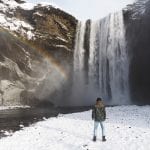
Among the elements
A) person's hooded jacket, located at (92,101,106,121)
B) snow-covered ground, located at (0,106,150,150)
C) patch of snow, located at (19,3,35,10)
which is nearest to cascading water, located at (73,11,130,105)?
patch of snow, located at (19,3,35,10)

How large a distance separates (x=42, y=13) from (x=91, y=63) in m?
14.1

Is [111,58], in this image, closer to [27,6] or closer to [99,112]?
[27,6]

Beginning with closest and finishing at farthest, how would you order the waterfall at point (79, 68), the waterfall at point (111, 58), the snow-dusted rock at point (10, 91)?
the snow-dusted rock at point (10, 91) → the waterfall at point (111, 58) → the waterfall at point (79, 68)

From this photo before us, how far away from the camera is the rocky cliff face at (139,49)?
5884 centimetres

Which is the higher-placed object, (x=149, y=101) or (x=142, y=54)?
(x=142, y=54)

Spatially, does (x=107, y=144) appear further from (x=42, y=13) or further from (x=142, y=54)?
(x=42, y=13)

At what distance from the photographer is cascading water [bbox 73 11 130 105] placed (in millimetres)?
63312

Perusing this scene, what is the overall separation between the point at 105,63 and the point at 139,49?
8098 mm

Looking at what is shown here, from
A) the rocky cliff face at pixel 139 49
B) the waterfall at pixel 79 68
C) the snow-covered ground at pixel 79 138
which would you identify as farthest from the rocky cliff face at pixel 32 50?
the snow-covered ground at pixel 79 138

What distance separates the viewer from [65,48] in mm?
68188

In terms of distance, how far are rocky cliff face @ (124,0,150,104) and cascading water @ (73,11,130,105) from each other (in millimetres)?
1524

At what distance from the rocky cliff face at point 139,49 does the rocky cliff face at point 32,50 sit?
12643 millimetres

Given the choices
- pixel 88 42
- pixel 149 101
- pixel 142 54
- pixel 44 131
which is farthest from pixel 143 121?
pixel 88 42

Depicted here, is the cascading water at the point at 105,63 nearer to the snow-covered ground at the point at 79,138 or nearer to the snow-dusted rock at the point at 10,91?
the snow-dusted rock at the point at 10,91
